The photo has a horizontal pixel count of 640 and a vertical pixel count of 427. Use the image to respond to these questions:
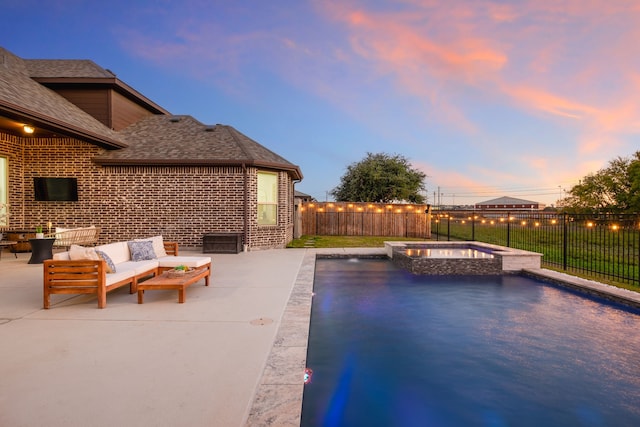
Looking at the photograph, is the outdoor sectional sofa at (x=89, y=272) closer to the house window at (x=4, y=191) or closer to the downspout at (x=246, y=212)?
the downspout at (x=246, y=212)

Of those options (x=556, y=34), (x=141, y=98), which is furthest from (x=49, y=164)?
(x=556, y=34)

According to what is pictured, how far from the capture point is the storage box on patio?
36.0 ft

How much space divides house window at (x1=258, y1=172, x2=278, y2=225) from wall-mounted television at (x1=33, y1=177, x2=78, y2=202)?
671 cm

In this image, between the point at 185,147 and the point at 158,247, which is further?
the point at 185,147

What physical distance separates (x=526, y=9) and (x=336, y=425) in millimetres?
13749

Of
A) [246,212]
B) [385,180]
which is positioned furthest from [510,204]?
[246,212]

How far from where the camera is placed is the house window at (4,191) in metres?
10.9

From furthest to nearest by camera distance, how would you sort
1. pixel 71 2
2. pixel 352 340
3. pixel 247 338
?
pixel 71 2
pixel 352 340
pixel 247 338

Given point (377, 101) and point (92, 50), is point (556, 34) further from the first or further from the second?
point (92, 50)

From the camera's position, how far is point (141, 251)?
6.80 m

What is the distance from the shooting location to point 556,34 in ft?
38.0

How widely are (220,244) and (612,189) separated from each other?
41795mm

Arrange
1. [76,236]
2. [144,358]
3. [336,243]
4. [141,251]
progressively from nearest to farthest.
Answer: [144,358] → [141,251] → [76,236] → [336,243]

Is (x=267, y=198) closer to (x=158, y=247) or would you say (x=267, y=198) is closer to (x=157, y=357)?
(x=158, y=247)
